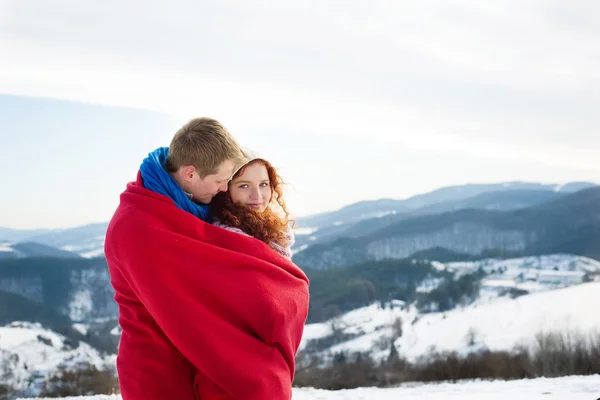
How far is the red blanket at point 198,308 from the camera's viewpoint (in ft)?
7.48

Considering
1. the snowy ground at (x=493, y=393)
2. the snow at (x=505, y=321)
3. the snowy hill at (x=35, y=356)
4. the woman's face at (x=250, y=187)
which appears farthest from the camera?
the snow at (x=505, y=321)

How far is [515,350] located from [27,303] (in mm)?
79296

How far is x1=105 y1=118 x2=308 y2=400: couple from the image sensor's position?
2.29 m

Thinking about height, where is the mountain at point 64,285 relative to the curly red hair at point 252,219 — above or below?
below

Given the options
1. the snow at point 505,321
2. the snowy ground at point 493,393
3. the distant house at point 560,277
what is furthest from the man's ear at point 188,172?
the distant house at point 560,277

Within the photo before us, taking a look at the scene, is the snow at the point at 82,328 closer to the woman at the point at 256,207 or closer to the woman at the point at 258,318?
the woman at the point at 256,207

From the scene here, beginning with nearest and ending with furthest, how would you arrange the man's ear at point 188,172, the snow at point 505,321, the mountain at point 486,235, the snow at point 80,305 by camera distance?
1. the man's ear at point 188,172
2. the snow at point 505,321
3. the snow at point 80,305
4. the mountain at point 486,235

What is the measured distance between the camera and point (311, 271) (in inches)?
4867

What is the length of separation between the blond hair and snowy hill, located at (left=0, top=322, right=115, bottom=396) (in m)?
69.7

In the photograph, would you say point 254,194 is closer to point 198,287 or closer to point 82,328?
point 198,287

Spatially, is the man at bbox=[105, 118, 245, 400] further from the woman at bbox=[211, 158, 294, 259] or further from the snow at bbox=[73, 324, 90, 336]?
the snow at bbox=[73, 324, 90, 336]

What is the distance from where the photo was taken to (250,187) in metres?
2.84

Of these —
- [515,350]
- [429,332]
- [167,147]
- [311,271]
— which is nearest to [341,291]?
[311,271]

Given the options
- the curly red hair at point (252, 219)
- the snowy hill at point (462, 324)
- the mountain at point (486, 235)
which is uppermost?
the curly red hair at point (252, 219)
